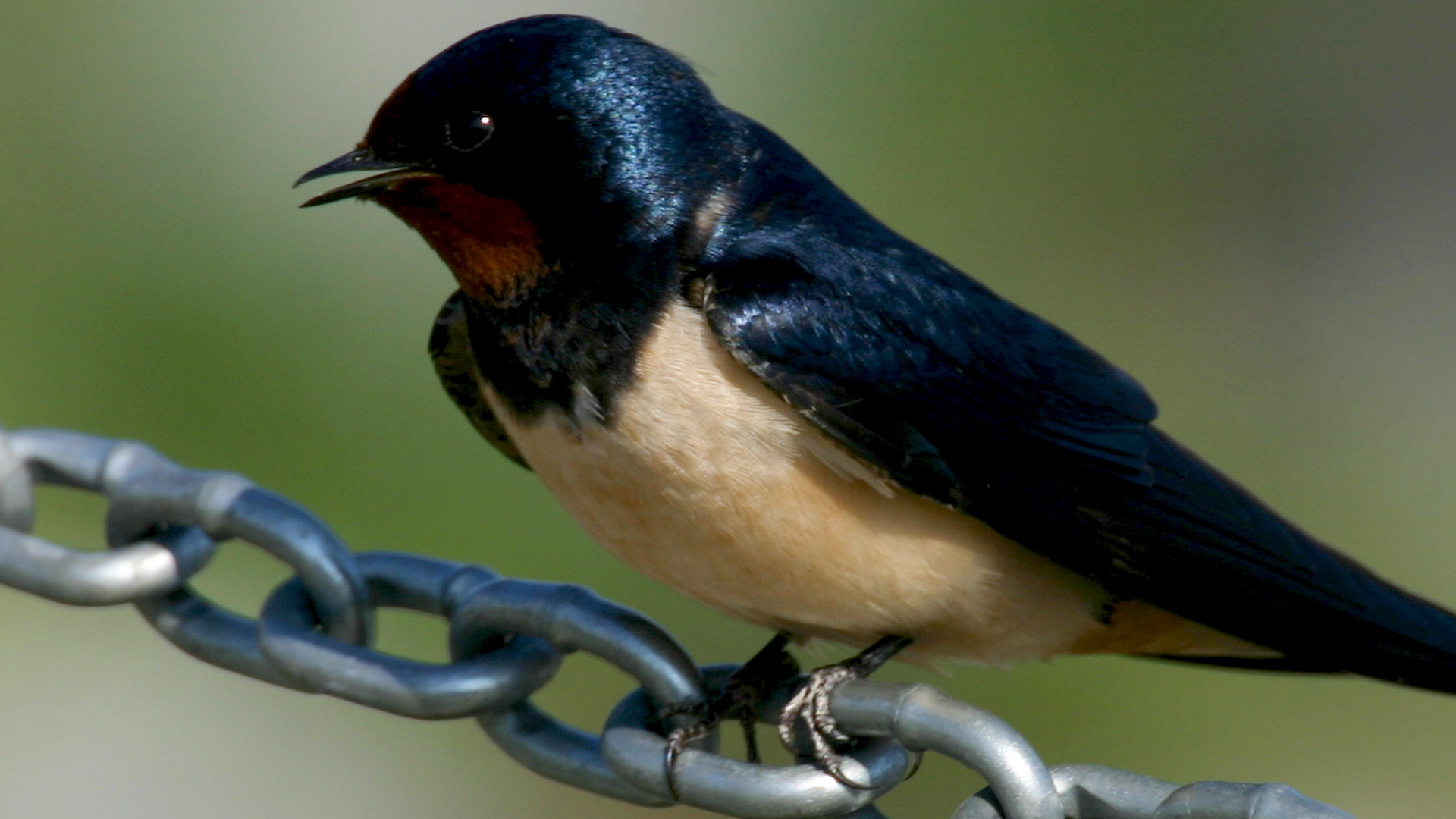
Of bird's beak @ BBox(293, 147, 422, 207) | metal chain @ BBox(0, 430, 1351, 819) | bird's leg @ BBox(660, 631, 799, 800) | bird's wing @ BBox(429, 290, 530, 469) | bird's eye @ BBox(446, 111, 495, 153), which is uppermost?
bird's eye @ BBox(446, 111, 495, 153)

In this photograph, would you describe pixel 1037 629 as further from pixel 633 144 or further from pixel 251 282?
pixel 251 282

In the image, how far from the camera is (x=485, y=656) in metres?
1.23

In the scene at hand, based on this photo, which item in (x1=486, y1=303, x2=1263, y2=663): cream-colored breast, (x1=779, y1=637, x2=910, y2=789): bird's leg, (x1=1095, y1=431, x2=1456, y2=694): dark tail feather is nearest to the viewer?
(x1=779, y1=637, x2=910, y2=789): bird's leg

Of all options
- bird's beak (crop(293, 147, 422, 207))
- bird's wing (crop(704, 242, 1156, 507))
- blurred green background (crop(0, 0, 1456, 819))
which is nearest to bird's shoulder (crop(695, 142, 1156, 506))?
bird's wing (crop(704, 242, 1156, 507))

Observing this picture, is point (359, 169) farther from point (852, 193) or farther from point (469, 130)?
point (852, 193)

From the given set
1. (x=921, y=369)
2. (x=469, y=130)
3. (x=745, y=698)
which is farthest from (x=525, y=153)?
(x=745, y=698)

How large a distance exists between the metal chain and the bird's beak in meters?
0.27

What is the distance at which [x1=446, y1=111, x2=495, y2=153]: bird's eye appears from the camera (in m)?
1.50

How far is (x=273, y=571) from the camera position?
2713 mm

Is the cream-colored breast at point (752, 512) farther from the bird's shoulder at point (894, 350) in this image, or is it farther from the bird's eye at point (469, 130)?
the bird's eye at point (469, 130)

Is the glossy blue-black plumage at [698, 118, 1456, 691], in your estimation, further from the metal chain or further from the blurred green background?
the blurred green background

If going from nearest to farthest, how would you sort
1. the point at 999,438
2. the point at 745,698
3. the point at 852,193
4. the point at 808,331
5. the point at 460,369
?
the point at 745,698, the point at 808,331, the point at 999,438, the point at 460,369, the point at 852,193

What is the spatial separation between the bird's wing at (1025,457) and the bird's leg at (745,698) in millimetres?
205

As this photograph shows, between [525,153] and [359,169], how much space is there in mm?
150
